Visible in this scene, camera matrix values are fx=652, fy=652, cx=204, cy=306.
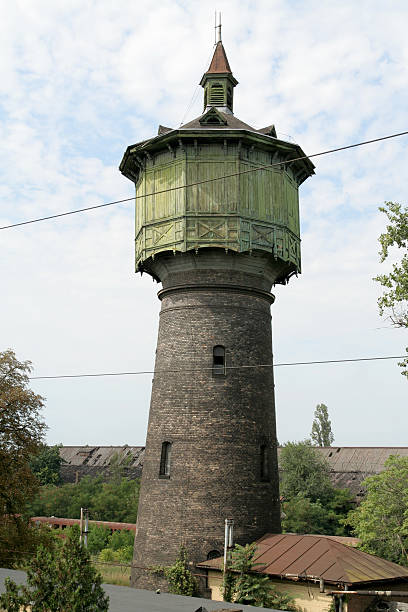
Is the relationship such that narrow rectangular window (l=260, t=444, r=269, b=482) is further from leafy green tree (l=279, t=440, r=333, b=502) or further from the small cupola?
leafy green tree (l=279, t=440, r=333, b=502)

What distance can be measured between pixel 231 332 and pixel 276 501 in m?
5.35

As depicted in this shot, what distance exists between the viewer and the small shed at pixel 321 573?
16.0m

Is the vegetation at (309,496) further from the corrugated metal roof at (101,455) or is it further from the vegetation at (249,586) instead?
the vegetation at (249,586)

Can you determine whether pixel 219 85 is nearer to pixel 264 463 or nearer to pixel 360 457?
pixel 264 463

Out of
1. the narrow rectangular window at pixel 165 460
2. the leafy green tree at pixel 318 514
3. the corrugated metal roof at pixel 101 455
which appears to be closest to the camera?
the narrow rectangular window at pixel 165 460

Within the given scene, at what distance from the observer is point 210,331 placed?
19.7 m

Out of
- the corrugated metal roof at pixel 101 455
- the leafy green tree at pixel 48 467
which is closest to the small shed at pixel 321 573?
the corrugated metal roof at pixel 101 455

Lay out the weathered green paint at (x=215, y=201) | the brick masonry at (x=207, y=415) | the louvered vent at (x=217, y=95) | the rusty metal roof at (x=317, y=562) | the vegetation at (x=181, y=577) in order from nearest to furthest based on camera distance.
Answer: the rusty metal roof at (x=317, y=562) < the vegetation at (x=181, y=577) < the brick masonry at (x=207, y=415) < the weathered green paint at (x=215, y=201) < the louvered vent at (x=217, y=95)

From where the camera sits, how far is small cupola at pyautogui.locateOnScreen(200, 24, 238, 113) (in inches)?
930

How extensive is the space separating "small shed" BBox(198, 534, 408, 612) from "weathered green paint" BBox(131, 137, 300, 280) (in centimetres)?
853

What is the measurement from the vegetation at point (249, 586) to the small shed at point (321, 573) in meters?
0.27

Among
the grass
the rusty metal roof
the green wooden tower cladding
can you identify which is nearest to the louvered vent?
the green wooden tower cladding

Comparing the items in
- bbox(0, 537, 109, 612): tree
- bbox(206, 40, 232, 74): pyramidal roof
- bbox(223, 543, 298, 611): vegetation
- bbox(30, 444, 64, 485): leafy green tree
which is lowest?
bbox(223, 543, 298, 611): vegetation

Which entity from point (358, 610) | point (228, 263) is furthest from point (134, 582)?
point (228, 263)
